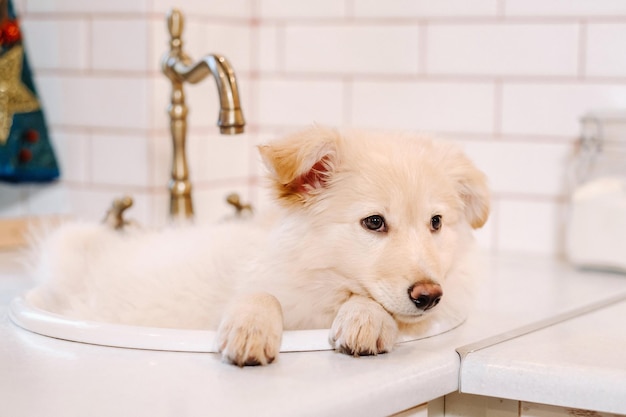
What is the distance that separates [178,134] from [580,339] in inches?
32.4

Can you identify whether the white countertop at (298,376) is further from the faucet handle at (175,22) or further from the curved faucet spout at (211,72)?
the faucet handle at (175,22)

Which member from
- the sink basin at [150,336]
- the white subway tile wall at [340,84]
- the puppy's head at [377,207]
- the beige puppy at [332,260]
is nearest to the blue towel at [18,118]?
the white subway tile wall at [340,84]

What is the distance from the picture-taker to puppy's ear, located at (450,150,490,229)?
121 cm

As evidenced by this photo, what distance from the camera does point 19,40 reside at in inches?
71.9

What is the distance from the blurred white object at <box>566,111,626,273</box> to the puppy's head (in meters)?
0.50

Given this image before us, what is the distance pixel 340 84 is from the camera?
1954mm

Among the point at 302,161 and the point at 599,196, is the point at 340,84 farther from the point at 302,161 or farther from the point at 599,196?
the point at 302,161

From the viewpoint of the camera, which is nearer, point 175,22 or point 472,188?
point 472,188

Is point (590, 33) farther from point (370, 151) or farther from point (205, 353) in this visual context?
point (205, 353)

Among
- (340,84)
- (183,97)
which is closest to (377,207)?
(183,97)

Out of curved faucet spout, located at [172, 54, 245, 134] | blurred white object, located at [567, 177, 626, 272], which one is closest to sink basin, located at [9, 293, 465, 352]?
curved faucet spout, located at [172, 54, 245, 134]

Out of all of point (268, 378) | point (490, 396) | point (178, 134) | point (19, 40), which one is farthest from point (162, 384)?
point (19, 40)

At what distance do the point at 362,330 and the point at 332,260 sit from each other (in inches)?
4.9

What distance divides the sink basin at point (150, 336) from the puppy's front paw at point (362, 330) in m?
0.03
